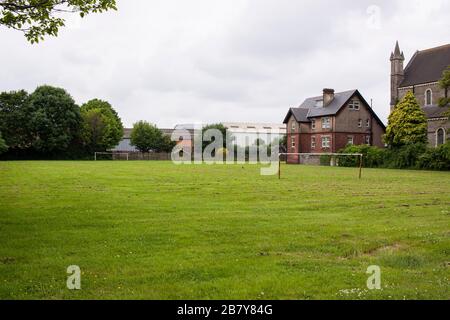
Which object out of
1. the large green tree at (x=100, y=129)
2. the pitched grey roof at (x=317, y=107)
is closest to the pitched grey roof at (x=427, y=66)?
the pitched grey roof at (x=317, y=107)

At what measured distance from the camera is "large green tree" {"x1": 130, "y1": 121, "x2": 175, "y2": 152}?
102125mm

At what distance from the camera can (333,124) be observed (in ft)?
228

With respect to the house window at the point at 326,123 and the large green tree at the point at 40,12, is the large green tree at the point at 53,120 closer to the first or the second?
the house window at the point at 326,123

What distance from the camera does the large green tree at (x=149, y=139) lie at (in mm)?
102125

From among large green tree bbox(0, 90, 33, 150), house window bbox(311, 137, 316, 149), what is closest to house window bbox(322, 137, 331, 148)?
house window bbox(311, 137, 316, 149)

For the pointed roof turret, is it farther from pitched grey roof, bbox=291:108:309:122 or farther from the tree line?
the tree line

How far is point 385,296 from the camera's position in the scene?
6.83 m

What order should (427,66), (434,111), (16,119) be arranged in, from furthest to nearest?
(16,119) < (427,66) < (434,111)

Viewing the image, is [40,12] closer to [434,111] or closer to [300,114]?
[434,111]

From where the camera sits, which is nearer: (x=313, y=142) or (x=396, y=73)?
(x=396, y=73)

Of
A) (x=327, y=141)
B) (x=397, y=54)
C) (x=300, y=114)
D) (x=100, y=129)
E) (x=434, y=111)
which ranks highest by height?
(x=397, y=54)

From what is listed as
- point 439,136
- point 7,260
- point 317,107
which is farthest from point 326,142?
point 7,260

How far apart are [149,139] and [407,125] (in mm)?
59867
